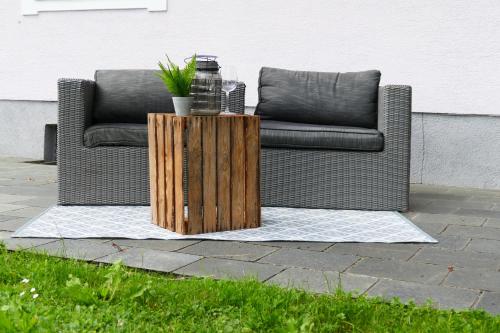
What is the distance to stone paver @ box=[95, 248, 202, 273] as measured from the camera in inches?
108

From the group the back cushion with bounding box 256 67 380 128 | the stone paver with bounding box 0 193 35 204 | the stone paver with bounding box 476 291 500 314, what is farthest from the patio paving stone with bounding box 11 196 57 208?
the stone paver with bounding box 476 291 500 314

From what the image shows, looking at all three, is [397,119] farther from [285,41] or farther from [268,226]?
[285,41]

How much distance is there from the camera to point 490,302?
2.33 m

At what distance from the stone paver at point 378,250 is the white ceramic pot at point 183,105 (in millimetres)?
1009

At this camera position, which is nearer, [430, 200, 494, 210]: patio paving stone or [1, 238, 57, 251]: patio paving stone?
[1, 238, 57, 251]: patio paving stone

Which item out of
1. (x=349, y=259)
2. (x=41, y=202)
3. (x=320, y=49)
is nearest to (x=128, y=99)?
(x=41, y=202)

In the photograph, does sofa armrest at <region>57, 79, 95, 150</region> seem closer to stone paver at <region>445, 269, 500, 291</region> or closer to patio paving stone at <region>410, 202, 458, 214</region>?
patio paving stone at <region>410, 202, 458, 214</region>

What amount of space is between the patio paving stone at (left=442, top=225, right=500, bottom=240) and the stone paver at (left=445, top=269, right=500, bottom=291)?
0.75 meters

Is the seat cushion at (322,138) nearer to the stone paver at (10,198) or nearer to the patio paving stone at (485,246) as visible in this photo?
the patio paving stone at (485,246)

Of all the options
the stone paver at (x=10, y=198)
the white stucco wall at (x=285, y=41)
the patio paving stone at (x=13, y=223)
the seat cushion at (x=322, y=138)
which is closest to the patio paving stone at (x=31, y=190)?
the stone paver at (x=10, y=198)

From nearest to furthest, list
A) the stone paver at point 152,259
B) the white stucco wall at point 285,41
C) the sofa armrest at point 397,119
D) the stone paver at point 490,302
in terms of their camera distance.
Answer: the stone paver at point 490,302, the stone paver at point 152,259, the sofa armrest at point 397,119, the white stucco wall at point 285,41

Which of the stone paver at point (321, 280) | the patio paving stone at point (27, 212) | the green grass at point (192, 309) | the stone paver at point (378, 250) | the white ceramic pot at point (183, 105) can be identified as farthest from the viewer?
the patio paving stone at point (27, 212)

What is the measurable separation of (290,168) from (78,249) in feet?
5.20

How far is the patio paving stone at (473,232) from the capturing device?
349 cm
